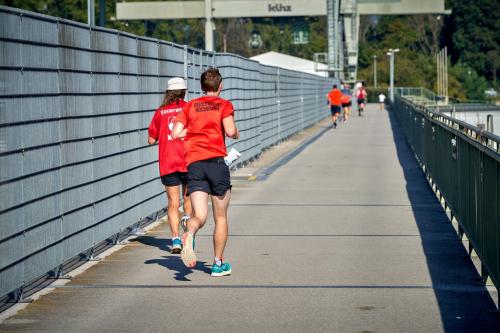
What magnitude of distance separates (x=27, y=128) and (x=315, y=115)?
142 ft

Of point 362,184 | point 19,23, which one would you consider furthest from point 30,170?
point 362,184

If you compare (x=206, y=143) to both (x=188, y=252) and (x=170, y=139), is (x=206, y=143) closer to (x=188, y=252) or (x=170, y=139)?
(x=188, y=252)

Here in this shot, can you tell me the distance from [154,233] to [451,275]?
4.26 m

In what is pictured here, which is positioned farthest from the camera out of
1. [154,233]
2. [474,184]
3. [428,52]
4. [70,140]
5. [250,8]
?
[428,52]

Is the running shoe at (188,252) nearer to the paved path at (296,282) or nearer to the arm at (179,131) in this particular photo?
the paved path at (296,282)

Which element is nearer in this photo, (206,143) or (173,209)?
(206,143)

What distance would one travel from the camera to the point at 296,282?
991 centimetres

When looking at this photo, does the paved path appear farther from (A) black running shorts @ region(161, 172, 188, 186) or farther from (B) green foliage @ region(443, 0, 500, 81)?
(B) green foliage @ region(443, 0, 500, 81)

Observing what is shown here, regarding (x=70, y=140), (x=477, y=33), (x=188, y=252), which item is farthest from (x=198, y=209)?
(x=477, y=33)

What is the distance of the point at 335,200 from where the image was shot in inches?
677

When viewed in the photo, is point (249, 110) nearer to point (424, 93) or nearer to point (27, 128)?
point (27, 128)

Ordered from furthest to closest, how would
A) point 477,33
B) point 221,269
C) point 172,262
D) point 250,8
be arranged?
point 477,33 < point 250,8 < point 172,262 < point 221,269

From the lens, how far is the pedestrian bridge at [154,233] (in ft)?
27.8

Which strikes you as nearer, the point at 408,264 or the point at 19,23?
the point at 19,23
